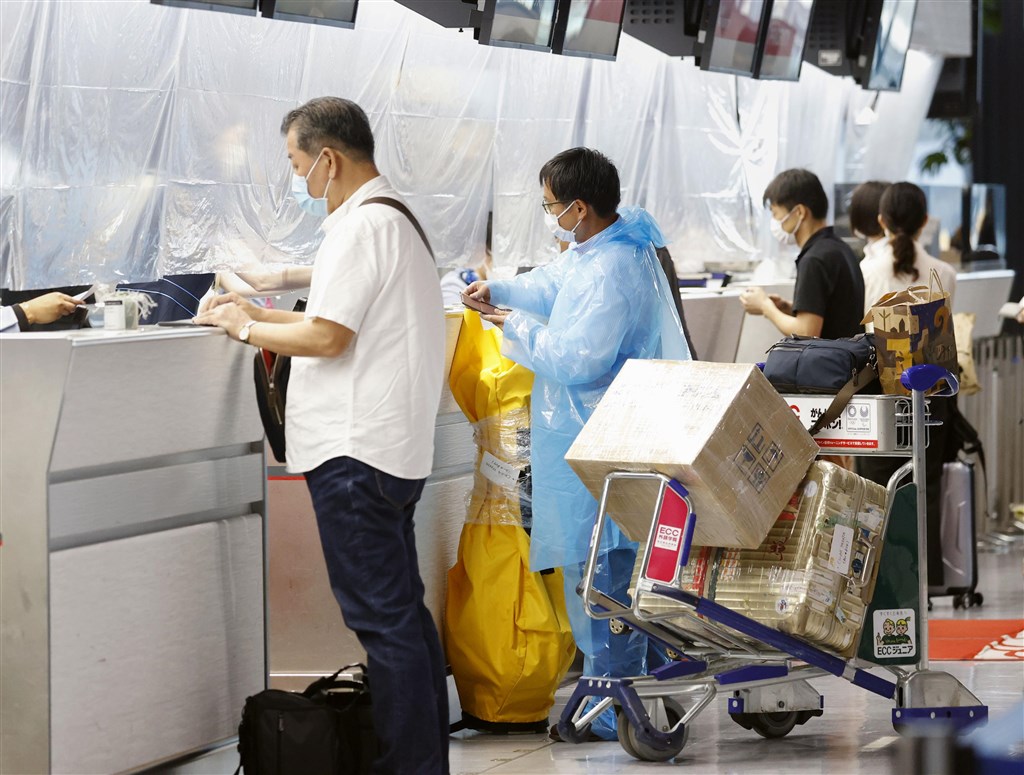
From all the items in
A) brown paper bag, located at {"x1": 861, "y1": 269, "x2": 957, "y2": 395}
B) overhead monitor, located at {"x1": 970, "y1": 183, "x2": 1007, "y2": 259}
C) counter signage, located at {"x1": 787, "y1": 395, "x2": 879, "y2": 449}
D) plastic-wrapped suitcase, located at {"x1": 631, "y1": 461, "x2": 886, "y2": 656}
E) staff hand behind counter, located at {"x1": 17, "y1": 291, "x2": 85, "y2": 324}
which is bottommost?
plastic-wrapped suitcase, located at {"x1": 631, "y1": 461, "x2": 886, "y2": 656}

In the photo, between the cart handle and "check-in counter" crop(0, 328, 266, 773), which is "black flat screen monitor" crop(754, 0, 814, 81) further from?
"check-in counter" crop(0, 328, 266, 773)

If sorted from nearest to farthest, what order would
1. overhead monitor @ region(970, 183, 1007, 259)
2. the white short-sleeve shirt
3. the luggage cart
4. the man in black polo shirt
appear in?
the white short-sleeve shirt, the luggage cart, the man in black polo shirt, overhead monitor @ region(970, 183, 1007, 259)

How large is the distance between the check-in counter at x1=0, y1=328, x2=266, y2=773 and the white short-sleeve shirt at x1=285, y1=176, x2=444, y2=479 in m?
0.29

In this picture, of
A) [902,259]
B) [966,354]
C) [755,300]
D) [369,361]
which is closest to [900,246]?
[902,259]

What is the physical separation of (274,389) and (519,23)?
201cm

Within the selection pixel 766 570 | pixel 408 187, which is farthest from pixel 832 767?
pixel 408 187

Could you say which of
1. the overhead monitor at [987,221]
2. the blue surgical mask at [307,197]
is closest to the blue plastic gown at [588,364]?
the blue surgical mask at [307,197]

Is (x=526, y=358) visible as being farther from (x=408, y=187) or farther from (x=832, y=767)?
(x=832, y=767)

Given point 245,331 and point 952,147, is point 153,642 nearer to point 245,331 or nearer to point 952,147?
point 245,331

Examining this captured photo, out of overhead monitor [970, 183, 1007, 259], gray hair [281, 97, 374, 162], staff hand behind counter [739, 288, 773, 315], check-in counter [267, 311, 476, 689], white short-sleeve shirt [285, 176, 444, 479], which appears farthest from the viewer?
overhead monitor [970, 183, 1007, 259]

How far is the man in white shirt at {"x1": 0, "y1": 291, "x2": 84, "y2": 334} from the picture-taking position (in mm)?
3717

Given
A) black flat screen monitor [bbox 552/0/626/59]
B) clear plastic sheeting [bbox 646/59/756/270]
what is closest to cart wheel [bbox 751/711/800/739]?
black flat screen monitor [bbox 552/0/626/59]

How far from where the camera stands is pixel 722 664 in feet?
12.7

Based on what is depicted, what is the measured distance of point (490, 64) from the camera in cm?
505
